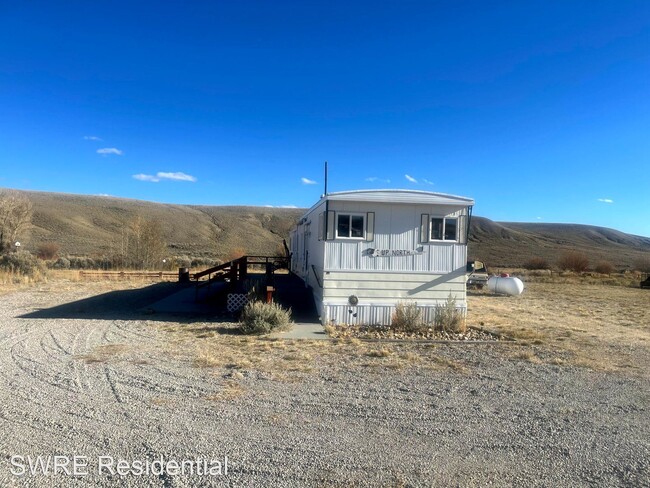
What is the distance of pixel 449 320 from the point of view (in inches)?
428

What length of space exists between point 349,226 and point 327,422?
22.1 ft

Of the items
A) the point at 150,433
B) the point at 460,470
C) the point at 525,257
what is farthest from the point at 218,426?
the point at 525,257

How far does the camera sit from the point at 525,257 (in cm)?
6344

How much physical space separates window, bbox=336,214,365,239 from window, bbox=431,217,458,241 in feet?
5.61

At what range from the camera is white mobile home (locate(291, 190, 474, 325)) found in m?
11.2

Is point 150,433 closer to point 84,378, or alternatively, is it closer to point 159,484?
point 159,484

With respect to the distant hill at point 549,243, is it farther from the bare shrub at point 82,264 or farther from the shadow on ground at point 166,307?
the shadow on ground at point 166,307

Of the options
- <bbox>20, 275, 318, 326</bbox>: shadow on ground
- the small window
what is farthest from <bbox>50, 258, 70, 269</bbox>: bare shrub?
the small window

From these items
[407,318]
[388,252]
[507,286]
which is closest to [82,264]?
[507,286]

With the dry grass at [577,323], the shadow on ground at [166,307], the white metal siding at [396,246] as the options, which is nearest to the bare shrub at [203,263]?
the shadow on ground at [166,307]

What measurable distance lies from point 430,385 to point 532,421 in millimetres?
1528

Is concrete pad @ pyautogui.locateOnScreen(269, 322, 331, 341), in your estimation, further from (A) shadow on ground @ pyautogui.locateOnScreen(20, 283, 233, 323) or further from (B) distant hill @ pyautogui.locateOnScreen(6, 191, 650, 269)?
(B) distant hill @ pyautogui.locateOnScreen(6, 191, 650, 269)

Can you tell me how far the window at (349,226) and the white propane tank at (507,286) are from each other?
13.4 m

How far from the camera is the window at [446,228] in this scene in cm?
1154
